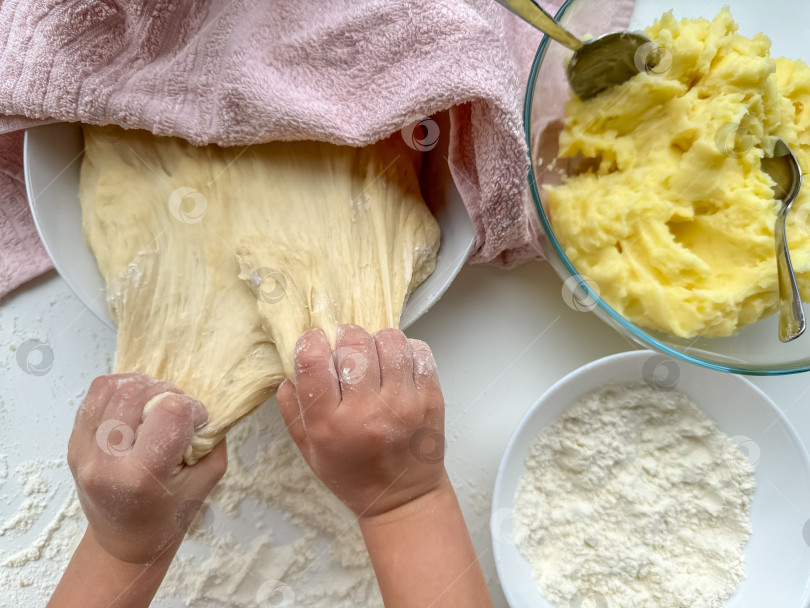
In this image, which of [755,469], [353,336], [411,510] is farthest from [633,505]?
[353,336]

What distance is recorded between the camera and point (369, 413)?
0.50 meters

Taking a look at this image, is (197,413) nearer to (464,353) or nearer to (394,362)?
(394,362)

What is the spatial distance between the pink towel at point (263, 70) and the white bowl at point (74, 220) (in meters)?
0.04

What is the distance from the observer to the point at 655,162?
0.56 meters

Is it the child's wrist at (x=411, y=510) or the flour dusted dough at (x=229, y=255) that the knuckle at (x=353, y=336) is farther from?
the child's wrist at (x=411, y=510)

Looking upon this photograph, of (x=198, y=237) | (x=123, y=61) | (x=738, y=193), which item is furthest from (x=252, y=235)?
(x=738, y=193)

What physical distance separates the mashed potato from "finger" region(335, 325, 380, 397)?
21 centimetres

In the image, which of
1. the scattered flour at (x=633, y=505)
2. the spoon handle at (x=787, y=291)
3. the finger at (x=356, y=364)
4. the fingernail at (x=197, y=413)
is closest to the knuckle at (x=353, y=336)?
the finger at (x=356, y=364)

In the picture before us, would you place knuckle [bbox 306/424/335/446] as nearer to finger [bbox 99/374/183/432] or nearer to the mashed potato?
finger [bbox 99/374/183/432]

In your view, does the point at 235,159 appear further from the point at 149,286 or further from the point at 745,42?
the point at 745,42

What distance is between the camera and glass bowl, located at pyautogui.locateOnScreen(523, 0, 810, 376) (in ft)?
1.85

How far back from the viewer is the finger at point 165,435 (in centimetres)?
49

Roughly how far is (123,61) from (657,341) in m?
0.53

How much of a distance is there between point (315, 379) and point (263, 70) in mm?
260
